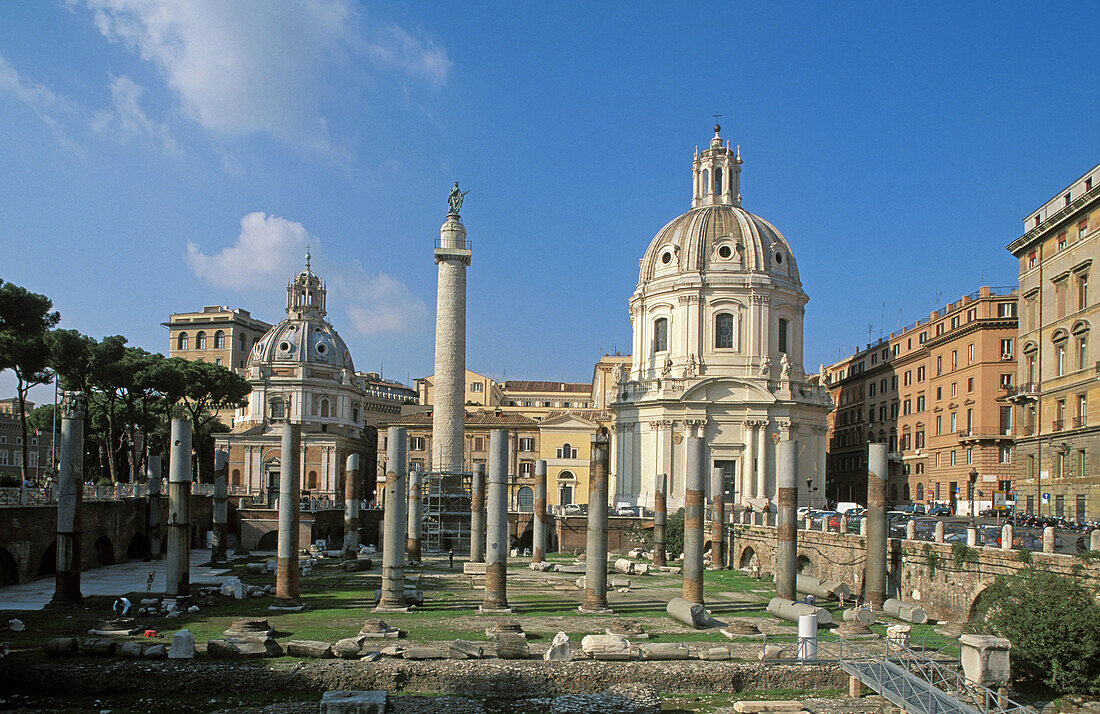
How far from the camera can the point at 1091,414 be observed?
109ft

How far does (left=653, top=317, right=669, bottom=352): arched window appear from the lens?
61319 mm

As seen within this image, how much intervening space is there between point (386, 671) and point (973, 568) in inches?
606

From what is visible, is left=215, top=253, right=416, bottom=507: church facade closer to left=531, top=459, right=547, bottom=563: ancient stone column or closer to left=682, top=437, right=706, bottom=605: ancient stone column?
left=531, top=459, right=547, bottom=563: ancient stone column

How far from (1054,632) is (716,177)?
49668 mm

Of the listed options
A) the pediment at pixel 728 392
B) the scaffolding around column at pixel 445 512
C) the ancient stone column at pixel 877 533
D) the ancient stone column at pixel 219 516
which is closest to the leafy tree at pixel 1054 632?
the ancient stone column at pixel 877 533

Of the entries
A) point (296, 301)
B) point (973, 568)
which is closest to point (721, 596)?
point (973, 568)

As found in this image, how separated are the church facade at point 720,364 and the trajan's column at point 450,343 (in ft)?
42.3

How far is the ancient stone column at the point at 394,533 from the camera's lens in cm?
2412

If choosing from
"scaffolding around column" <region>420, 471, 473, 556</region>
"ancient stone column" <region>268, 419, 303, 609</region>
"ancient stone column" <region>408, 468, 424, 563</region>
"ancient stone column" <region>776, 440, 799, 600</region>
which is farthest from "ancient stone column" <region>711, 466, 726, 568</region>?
"ancient stone column" <region>268, 419, 303, 609</region>

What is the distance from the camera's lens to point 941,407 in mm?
58531

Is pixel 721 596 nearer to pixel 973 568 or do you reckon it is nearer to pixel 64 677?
pixel 973 568

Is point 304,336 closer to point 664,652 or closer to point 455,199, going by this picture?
point 455,199

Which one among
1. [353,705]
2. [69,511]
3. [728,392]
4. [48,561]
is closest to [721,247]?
[728,392]

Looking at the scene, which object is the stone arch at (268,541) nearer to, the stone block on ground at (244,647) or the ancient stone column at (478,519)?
the ancient stone column at (478,519)
